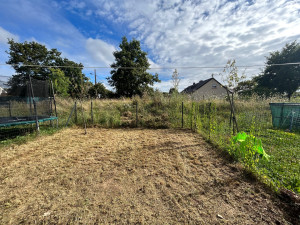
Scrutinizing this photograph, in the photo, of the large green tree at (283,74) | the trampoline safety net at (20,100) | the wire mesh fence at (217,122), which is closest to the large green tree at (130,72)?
the wire mesh fence at (217,122)

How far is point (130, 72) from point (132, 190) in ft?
61.4

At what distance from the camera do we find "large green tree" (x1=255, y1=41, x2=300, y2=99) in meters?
14.8

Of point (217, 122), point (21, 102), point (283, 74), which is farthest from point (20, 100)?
point (283, 74)

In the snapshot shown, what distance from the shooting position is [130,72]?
18.5 meters

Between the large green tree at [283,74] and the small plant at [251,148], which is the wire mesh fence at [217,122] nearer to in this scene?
the small plant at [251,148]

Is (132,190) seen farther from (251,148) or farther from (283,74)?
(283,74)

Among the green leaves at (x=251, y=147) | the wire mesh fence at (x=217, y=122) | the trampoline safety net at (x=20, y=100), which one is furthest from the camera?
the trampoline safety net at (x=20, y=100)

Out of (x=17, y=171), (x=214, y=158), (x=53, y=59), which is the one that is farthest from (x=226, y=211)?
(x=53, y=59)

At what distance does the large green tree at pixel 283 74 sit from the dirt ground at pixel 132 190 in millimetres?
19265

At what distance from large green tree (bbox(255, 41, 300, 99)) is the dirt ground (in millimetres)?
19265

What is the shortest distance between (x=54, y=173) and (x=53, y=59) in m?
30.7

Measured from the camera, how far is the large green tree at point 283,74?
14.8 metres

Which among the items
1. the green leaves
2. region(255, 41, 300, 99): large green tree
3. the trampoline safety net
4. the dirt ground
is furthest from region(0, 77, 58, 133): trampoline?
region(255, 41, 300, 99): large green tree

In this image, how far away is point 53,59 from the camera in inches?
922
